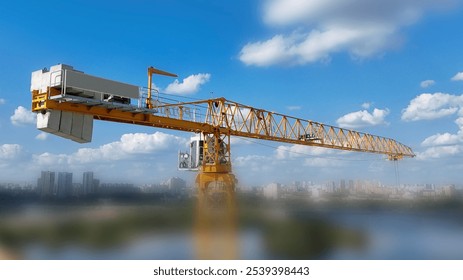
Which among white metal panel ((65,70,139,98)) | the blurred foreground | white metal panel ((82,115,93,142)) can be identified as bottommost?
the blurred foreground

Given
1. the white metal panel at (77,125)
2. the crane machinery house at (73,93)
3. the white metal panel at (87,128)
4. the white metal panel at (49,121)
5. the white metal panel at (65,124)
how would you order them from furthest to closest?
1. the white metal panel at (87,128)
2. the white metal panel at (77,125)
3. the white metal panel at (65,124)
4. the white metal panel at (49,121)
5. the crane machinery house at (73,93)

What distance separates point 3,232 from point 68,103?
9656mm

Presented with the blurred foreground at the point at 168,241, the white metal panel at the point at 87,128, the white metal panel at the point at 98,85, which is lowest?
the blurred foreground at the point at 168,241

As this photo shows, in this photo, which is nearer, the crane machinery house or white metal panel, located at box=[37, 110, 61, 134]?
the crane machinery house

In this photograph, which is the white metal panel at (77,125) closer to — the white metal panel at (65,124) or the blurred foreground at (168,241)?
the white metal panel at (65,124)

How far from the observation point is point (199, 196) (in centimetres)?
2858

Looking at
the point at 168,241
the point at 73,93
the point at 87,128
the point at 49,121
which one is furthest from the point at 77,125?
the point at 168,241

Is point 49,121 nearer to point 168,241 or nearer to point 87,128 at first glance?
point 87,128

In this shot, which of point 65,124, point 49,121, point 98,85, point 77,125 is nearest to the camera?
point 49,121

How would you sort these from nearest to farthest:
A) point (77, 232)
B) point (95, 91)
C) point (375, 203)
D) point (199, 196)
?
1. point (95, 91)
2. point (77, 232)
3. point (199, 196)
4. point (375, 203)

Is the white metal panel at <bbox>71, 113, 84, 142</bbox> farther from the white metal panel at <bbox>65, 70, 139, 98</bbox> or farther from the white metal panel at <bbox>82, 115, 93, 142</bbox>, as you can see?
the white metal panel at <bbox>65, 70, 139, 98</bbox>

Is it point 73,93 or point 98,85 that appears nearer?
point 73,93
